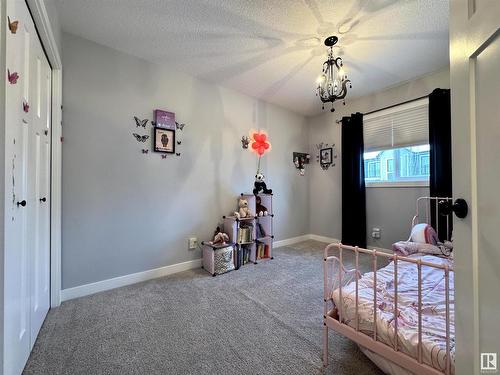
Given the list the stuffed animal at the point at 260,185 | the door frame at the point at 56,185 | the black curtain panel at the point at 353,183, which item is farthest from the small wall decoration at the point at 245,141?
the door frame at the point at 56,185

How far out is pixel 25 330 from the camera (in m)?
1.28

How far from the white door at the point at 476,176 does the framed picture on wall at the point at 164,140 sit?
248cm

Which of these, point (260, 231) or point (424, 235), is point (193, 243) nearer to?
point (260, 231)

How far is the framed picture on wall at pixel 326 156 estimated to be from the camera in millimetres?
3904

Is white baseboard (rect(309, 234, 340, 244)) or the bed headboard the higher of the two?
the bed headboard

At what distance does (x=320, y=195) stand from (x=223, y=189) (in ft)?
6.43

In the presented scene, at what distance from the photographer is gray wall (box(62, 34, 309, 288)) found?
2.08 m

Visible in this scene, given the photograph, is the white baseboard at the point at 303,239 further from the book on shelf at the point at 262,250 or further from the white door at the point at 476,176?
the white door at the point at 476,176

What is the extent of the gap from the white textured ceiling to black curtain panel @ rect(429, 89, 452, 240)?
43cm

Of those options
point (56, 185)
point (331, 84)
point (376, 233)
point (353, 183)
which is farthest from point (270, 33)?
point (376, 233)

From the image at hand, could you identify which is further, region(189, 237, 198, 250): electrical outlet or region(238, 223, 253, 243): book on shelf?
region(238, 223, 253, 243): book on shelf

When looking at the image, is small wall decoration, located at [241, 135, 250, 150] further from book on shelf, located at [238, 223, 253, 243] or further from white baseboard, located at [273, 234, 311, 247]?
white baseboard, located at [273, 234, 311, 247]

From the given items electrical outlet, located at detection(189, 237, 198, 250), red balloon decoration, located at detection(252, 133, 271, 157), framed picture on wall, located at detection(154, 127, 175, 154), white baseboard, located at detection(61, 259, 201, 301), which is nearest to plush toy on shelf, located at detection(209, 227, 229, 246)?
electrical outlet, located at detection(189, 237, 198, 250)

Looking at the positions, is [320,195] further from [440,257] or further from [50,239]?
[50,239]
